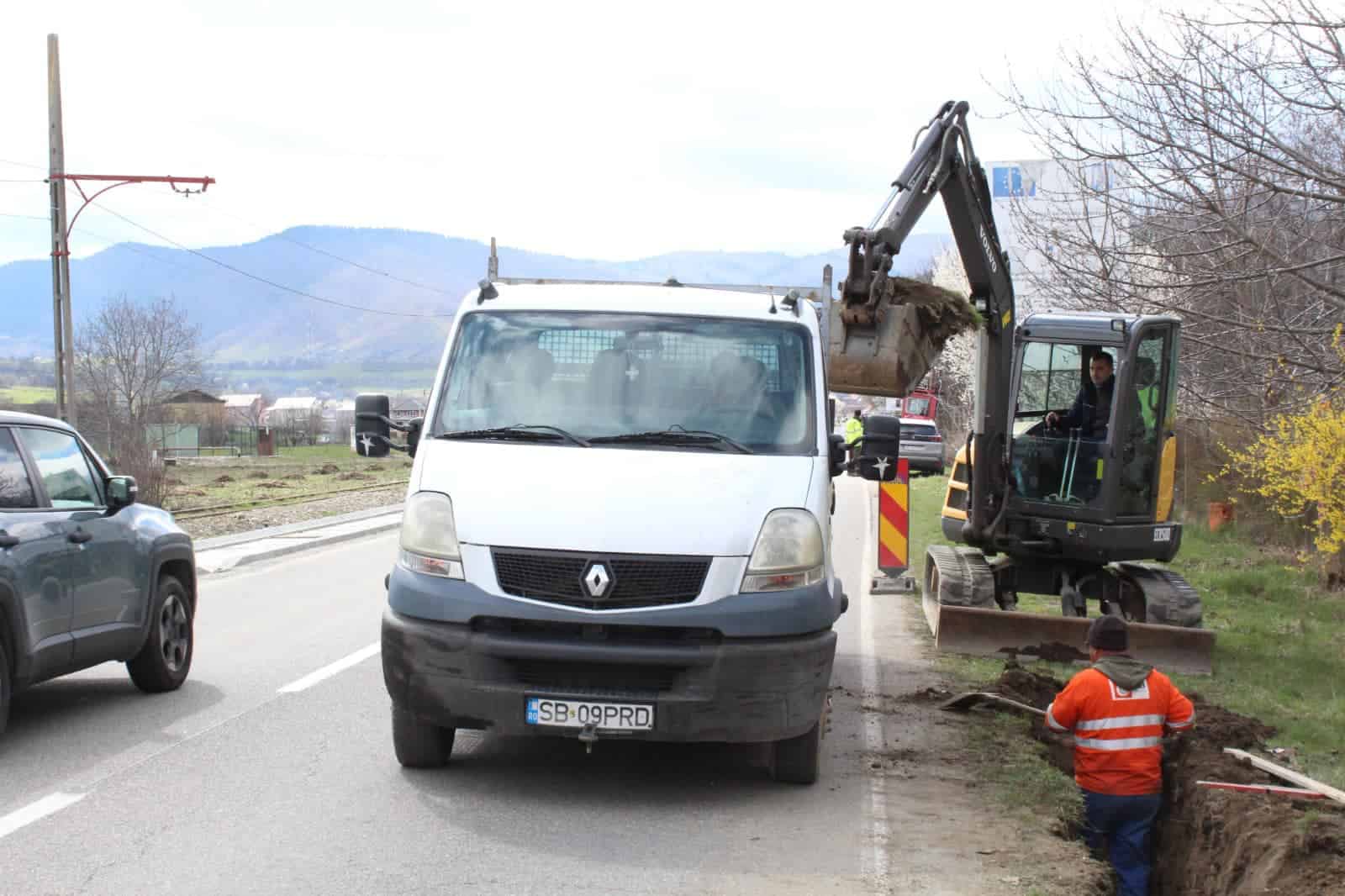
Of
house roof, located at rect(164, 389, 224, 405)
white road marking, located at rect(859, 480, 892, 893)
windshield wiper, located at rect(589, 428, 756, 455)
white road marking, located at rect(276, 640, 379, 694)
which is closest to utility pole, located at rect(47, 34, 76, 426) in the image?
white road marking, located at rect(859, 480, 892, 893)

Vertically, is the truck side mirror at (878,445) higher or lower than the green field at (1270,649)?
higher

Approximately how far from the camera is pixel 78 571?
27.9ft

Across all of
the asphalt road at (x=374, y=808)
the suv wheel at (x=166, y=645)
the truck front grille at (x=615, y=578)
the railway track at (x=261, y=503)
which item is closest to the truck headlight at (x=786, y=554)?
the truck front grille at (x=615, y=578)

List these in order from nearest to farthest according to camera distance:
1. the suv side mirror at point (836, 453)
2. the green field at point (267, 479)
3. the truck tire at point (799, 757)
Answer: the truck tire at point (799, 757) → the suv side mirror at point (836, 453) → the green field at point (267, 479)

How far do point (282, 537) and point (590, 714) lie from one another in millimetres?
17454

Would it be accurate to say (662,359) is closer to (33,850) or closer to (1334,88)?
(33,850)

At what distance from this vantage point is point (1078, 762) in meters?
7.03

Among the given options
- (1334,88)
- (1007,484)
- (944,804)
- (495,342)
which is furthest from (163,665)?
(1334,88)

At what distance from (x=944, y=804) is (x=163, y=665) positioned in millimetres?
5147

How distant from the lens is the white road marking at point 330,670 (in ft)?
32.6

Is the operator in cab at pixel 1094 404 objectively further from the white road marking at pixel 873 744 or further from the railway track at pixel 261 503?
the railway track at pixel 261 503

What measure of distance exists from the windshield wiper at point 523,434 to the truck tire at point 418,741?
1407mm

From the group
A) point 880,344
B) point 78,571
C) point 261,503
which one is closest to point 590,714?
point 78,571

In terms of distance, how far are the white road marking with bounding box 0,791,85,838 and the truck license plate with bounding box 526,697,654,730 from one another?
2116mm
